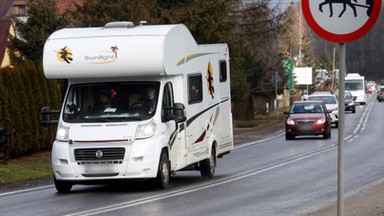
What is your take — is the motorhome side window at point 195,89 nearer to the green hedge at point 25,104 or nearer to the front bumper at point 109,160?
the front bumper at point 109,160

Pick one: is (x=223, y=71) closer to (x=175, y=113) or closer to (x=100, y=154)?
(x=175, y=113)

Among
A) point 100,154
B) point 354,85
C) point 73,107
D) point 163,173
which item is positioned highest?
point 73,107

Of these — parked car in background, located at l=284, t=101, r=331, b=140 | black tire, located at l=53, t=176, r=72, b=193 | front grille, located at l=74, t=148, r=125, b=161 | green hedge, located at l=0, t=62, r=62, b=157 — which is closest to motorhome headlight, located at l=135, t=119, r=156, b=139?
front grille, located at l=74, t=148, r=125, b=161

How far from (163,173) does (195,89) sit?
250 cm

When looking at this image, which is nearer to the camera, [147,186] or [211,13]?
[147,186]

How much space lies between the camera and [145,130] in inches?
684

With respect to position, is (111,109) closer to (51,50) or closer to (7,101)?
(51,50)

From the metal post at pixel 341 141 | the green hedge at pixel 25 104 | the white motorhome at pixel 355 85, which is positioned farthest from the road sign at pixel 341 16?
the white motorhome at pixel 355 85

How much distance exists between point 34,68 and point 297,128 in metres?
13.7

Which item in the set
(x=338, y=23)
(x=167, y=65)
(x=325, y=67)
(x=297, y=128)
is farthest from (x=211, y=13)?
(x=325, y=67)

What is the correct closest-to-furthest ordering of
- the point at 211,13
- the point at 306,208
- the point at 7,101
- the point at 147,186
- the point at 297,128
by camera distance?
the point at 306,208, the point at 147,186, the point at 7,101, the point at 297,128, the point at 211,13

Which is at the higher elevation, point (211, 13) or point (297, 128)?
point (211, 13)

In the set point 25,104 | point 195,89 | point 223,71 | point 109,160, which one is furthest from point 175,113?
point 25,104

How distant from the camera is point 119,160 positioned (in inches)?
677
